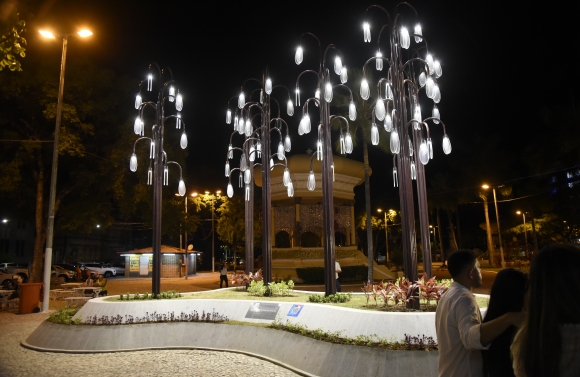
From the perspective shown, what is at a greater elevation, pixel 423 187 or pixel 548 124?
pixel 548 124

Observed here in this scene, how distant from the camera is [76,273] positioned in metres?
36.4

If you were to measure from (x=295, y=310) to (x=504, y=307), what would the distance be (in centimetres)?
784

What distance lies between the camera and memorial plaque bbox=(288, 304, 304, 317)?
Answer: 10430 millimetres

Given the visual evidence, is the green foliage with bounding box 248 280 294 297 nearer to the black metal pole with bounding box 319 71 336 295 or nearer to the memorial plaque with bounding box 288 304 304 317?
the black metal pole with bounding box 319 71 336 295

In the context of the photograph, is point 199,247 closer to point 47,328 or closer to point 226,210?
point 226,210

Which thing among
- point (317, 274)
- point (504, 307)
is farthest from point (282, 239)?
point (504, 307)

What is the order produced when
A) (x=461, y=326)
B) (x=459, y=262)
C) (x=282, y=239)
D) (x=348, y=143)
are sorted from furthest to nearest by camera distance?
(x=282, y=239)
(x=348, y=143)
(x=459, y=262)
(x=461, y=326)

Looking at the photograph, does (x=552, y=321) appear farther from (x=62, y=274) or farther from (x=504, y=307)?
(x=62, y=274)

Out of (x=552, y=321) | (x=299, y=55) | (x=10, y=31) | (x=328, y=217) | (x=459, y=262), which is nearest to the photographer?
(x=552, y=321)

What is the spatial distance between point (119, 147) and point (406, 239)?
721 inches

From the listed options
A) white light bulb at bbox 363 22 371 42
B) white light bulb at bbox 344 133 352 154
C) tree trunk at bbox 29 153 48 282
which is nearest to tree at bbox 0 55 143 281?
tree trunk at bbox 29 153 48 282

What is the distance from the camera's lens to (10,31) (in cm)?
1043

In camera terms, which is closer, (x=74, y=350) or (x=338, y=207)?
(x=74, y=350)

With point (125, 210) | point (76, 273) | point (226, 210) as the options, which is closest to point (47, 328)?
point (125, 210)
